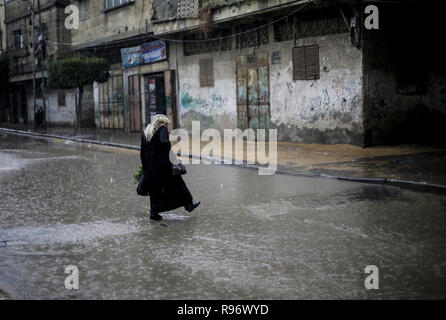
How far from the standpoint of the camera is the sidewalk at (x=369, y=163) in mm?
9930

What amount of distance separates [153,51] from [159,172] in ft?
57.7

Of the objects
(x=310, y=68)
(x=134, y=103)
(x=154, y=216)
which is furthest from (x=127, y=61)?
(x=154, y=216)

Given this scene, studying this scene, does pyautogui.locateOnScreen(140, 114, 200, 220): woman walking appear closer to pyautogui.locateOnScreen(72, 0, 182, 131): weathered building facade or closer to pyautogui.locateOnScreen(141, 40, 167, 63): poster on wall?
pyautogui.locateOnScreen(72, 0, 182, 131): weathered building facade

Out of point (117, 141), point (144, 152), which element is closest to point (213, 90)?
point (117, 141)

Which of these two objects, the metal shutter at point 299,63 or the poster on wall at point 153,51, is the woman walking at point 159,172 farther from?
the poster on wall at point 153,51

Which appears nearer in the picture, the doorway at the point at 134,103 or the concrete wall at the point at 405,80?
the concrete wall at the point at 405,80

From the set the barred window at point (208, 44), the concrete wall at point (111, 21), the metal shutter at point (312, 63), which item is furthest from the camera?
the concrete wall at point (111, 21)

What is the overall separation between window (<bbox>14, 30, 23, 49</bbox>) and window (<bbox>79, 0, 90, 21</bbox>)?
10.9 metres

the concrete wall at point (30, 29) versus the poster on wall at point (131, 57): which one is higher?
the concrete wall at point (30, 29)

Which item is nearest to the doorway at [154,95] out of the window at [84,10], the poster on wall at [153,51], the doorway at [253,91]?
the poster on wall at [153,51]

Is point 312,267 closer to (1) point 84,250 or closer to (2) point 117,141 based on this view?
(1) point 84,250

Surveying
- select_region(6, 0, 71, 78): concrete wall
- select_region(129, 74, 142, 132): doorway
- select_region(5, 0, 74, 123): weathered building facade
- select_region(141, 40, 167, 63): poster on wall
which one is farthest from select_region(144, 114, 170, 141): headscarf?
select_region(6, 0, 71, 78): concrete wall

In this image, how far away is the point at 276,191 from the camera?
9.44 m
